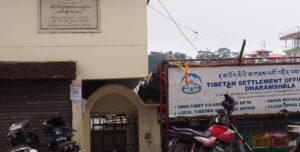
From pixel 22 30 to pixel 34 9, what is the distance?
57 centimetres

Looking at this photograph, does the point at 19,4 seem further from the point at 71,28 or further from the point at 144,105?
the point at 144,105

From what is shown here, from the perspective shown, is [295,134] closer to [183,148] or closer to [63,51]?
[183,148]

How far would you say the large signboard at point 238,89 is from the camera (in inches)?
417

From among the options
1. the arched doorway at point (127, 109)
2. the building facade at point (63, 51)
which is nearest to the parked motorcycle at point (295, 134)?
the arched doorway at point (127, 109)

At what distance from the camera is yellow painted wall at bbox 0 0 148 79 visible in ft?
31.0

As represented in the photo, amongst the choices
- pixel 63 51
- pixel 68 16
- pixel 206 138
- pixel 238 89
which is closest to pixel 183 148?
pixel 206 138

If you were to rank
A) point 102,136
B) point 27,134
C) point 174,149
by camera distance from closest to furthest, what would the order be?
point 27,134
point 174,149
point 102,136

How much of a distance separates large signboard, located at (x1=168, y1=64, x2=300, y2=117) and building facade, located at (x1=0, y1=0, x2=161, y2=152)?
1422 millimetres

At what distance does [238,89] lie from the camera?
35.6 ft

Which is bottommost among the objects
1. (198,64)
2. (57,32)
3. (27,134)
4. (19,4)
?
(27,134)

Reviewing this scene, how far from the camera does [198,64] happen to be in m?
10.8

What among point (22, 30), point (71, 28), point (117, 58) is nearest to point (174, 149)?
point (117, 58)

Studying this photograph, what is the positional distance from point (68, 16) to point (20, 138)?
12.0 feet

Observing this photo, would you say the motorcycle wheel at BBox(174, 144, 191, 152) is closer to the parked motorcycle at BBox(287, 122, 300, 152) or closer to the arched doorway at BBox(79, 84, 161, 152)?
the arched doorway at BBox(79, 84, 161, 152)
